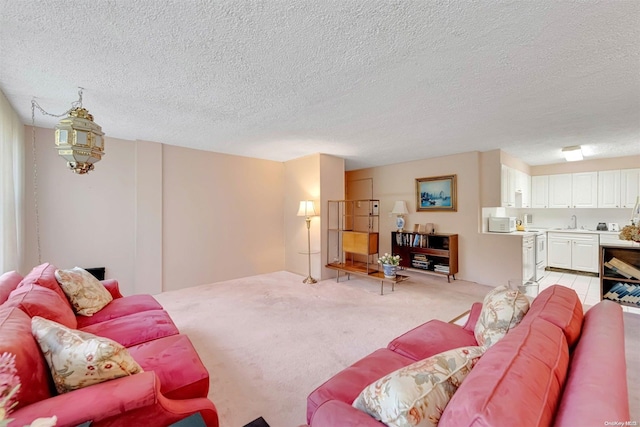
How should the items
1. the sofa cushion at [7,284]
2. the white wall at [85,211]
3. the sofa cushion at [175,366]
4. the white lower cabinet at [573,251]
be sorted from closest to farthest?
the sofa cushion at [175,366] → the sofa cushion at [7,284] → the white wall at [85,211] → the white lower cabinet at [573,251]

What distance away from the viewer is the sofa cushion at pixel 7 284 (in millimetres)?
1736

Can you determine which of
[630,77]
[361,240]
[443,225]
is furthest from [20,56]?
[443,225]

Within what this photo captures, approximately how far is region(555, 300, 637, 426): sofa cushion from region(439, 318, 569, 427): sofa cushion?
0.12 ft

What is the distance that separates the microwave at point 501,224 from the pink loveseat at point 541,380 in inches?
142

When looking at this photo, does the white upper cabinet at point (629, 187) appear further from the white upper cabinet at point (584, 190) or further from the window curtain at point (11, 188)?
the window curtain at point (11, 188)

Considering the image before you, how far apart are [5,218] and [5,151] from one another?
60 cm

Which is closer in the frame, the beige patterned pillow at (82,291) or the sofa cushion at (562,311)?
the sofa cushion at (562,311)

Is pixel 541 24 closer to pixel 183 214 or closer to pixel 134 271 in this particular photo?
pixel 183 214

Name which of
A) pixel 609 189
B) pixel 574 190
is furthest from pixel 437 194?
pixel 609 189

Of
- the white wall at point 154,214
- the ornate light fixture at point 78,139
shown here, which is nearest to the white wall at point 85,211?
the white wall at point 154,214

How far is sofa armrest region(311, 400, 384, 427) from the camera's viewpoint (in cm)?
89

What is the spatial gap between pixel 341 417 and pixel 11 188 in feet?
11.8

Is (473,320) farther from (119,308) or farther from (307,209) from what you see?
(307,209)

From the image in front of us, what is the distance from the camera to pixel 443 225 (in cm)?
519
